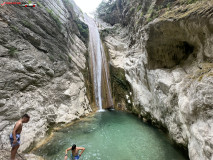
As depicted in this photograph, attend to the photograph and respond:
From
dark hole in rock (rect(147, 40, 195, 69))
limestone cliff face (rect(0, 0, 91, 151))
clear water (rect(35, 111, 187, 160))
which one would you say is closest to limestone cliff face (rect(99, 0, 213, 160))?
dark hole in rock (rect(147, 40, 195, 69))

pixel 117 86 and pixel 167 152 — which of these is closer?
pixel 167 152

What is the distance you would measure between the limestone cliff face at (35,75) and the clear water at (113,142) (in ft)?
3.52

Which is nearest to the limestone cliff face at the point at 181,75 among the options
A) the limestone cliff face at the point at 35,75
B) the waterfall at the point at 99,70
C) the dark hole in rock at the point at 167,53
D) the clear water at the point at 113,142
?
the dark hole in rock at the point at 167,53

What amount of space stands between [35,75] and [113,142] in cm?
628

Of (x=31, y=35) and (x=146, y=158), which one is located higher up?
(x=31, y=35)

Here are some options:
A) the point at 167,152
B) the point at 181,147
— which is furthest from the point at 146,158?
the point at 181,147

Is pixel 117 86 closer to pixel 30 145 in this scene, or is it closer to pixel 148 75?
pixel 148 75

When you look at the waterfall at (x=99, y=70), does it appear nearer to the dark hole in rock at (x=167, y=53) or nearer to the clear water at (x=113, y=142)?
the clear water at (x=113, y=142)

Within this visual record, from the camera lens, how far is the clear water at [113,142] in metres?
5.26

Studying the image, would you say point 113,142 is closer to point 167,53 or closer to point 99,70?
point 167,53

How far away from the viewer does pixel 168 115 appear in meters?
6.22

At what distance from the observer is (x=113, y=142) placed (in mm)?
6457

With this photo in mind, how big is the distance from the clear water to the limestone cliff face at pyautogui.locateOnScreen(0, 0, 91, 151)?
1.07 meters

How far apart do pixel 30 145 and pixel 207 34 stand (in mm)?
8703
